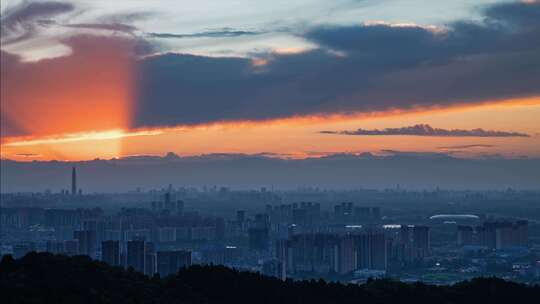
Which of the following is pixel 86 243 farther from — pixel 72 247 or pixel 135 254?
pixel 135 254

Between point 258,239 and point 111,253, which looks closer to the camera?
point 111,253

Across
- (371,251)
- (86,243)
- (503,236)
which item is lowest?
(371,251)

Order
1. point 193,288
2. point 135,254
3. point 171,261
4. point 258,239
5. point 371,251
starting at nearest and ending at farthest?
point 193,288 → point 171,261 → point 135,254 → point 371,251 → point 258,239

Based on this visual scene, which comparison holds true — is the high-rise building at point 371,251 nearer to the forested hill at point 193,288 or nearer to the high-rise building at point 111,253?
the high-rise building at point 111,253

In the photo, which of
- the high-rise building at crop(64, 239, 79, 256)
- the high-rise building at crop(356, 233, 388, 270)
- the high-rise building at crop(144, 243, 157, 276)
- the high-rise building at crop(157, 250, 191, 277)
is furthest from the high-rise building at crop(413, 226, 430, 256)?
the high-rise building at crop(144, 243, 157, 276)

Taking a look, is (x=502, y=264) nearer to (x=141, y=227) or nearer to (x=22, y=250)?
(x=22, y=250)

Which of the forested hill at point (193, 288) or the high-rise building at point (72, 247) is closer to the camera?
the forested hill at point (193, 288)

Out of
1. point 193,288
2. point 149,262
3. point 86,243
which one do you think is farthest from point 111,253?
point 193,288

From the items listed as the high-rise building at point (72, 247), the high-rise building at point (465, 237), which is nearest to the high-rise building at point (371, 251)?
the high-rise building at point (465, 237)

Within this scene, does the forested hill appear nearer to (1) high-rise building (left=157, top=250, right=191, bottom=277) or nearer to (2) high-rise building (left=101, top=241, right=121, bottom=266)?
(1) high-rise building (left=157, top=250, right=191, bottom=277)
